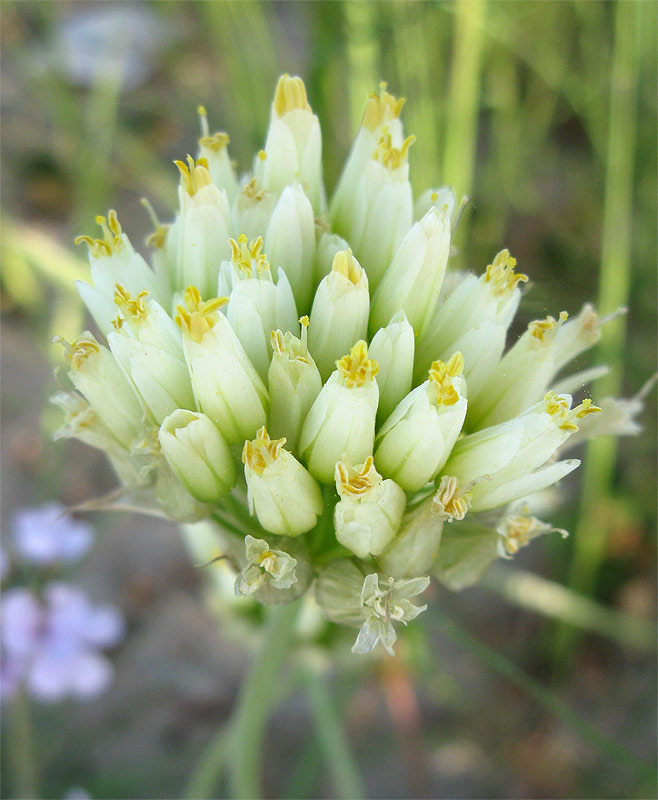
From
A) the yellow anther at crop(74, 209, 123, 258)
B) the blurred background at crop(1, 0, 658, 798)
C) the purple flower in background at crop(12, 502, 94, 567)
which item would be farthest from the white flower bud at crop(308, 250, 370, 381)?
the purple flower in background at crop(12, 502, 94, 567)

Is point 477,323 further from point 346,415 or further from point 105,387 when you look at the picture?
point 105,387

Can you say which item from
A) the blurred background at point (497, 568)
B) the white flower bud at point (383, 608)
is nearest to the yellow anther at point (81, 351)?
the white flower bud at point (383, 608)

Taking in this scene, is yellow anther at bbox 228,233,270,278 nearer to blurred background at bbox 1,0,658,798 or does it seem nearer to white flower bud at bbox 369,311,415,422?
A: white flower bud at bbox 369,311,415,422

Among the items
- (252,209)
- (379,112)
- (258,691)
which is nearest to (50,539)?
(258,691)

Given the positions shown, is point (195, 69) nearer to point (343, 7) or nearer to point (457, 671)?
point (343, 7)

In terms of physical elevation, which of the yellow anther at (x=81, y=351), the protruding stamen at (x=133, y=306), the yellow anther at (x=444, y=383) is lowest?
the yellow anther at (x=81, y=351)

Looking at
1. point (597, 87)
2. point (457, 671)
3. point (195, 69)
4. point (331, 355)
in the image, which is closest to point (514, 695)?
point (457, 671)

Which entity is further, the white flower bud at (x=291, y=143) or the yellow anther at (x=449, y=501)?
the white flower bud at (x=291, y=143)

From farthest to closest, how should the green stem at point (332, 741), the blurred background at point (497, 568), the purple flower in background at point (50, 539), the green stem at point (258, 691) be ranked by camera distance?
the blurred background at point (497, 568)
the purple flower in background at point (50, 539)
the green stem at point (332, 741)
the green stem at point (258, 691)

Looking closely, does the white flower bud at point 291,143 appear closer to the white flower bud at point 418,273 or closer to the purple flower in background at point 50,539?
the white flower bud at point 418,273

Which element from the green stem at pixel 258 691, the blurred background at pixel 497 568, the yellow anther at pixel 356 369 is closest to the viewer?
the yellow anther at pixel 356 369
